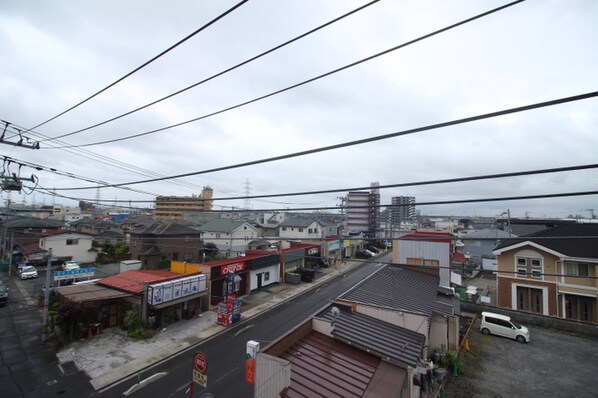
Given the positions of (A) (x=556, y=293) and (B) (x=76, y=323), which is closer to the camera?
(B) (x=76, y=323)

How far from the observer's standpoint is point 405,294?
1686cm

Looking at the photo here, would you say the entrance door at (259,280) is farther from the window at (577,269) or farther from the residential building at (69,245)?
the window at (577,269)

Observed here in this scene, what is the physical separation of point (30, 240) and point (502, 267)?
61731 mm

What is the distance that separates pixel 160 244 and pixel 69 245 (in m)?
16.3

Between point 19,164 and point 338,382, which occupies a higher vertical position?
point 19,164

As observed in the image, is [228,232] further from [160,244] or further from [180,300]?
[180,300]

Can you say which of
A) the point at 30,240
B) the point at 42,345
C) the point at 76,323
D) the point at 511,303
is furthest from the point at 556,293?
the point at 30,240

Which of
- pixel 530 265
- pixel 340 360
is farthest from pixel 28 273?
pixel 530 265

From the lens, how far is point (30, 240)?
4200 centimetres

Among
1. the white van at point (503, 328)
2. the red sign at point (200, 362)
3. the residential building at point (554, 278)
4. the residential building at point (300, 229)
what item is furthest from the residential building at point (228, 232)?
the red sign at point (200, 362)

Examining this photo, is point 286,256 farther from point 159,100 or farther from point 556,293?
point 159,100

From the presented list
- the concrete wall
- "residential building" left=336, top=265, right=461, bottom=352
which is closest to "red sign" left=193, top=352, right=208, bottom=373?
"residential building" left=336, top=265, right=461, bottom=352

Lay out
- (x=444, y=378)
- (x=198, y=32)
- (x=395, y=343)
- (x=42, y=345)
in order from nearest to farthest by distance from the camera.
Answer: (x=198, y=32) → (x=395, y=343) → (x=444, y=378) → (x=42, y=345)

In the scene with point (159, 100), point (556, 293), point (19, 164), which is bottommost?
point (556, 293)
